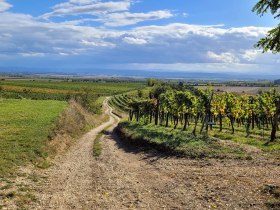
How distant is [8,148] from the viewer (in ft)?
92.0

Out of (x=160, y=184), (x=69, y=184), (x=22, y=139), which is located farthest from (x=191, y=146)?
(x=22, y=139)

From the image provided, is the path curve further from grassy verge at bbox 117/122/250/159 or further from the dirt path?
grassy verge at bbox 117/122/250/159

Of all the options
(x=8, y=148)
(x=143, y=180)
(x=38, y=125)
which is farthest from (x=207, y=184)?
(x=38, y=125)

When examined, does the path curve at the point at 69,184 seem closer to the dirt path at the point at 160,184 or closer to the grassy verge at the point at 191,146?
the dirt path at the point at 160,184

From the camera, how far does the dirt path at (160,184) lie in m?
17.3

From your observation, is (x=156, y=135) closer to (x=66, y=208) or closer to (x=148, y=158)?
(x=148, y=158)

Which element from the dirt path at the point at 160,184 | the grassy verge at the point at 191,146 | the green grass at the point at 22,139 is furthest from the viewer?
the grassy verge at the point at 191,146

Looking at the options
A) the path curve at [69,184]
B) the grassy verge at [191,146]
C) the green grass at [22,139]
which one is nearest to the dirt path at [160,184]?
the path curve at [69,184]

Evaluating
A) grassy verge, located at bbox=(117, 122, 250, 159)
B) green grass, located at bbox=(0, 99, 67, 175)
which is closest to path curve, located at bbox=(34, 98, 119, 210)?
green grass, located at bbox=(0, 99, 67, 175)

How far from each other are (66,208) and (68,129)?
1215 inches

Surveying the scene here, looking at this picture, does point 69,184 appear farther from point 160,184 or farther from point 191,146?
point 191,146

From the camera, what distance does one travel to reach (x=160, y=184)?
68.1 feet

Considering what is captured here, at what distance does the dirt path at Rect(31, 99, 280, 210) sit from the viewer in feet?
56.7

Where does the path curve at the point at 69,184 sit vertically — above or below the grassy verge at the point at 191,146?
below
